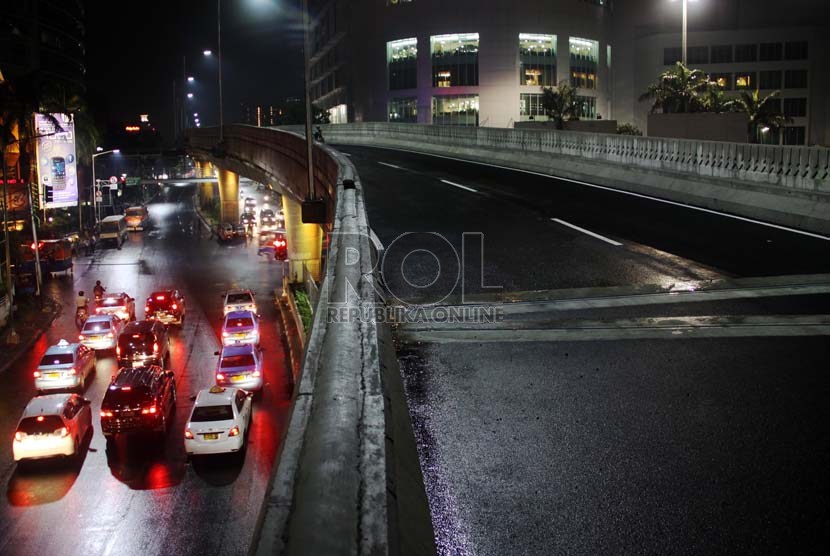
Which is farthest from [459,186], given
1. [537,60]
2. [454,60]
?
[537,60]

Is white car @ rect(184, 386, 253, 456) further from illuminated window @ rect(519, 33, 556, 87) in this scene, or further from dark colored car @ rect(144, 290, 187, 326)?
illuminated window @ rect(519, 33, 556, 87)

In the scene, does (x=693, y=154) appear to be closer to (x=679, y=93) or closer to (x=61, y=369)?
(x=679, y=93)

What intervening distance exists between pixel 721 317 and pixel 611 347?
180cm

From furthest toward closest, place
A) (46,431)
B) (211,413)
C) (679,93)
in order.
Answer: (679,93), (211,413), (46,431)

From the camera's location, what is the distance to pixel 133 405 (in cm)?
2544

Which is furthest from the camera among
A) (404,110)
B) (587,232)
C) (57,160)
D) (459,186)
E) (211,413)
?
(404,110)

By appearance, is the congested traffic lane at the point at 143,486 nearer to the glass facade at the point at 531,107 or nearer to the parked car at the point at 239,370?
the parked car at the point at 239,370

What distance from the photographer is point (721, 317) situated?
786 centimetres

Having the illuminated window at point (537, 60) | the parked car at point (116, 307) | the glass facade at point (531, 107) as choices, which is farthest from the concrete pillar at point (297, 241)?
the illuminated window at point (537, 60)

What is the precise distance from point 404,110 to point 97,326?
6571 centimetres

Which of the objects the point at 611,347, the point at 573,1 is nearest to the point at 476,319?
the point at 611,347

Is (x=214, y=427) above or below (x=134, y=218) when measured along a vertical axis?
below

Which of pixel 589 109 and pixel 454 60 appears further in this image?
pixel 589 109

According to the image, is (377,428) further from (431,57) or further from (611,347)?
(431,57)
